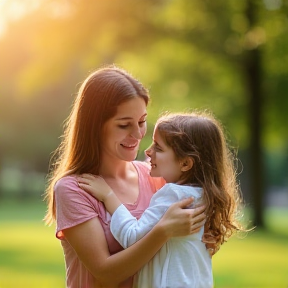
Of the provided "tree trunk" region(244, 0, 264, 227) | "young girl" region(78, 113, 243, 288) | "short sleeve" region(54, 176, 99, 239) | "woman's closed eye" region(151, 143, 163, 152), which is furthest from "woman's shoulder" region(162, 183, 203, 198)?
"tree trunk" region(244, 0, 264, 227)

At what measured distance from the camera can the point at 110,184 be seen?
273 centimetres

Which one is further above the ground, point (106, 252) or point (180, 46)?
point (180, 46)

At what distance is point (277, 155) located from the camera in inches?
1535

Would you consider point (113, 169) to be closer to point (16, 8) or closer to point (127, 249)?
point (127, 249)

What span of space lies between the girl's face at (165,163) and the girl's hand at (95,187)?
187 mm

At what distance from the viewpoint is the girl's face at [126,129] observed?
2.63 m

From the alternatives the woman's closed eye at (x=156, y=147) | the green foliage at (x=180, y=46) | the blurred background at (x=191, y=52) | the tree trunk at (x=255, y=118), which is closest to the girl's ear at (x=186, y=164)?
the woman's closed eye at (x=156, y=147)

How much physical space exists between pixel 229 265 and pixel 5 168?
97.8 ft

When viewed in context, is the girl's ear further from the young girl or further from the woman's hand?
the woman's hand

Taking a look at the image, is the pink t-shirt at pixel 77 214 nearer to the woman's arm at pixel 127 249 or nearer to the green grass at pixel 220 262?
the woman's arm at pixel 127 249

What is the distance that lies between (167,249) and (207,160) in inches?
14.5

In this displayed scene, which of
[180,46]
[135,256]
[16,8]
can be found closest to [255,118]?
[180,46]

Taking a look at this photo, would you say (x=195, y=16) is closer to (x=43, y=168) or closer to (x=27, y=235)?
(x=27, y=235)

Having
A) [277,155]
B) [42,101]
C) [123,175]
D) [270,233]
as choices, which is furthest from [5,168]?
[123,175]
